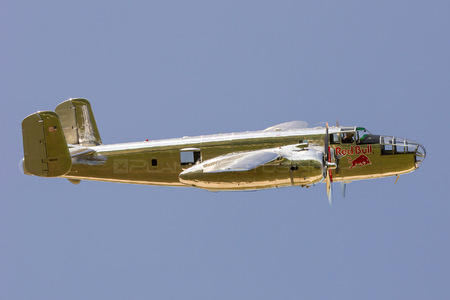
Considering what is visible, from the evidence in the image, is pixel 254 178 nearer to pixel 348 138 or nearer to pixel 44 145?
pixel 348 138

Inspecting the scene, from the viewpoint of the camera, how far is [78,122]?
124ft

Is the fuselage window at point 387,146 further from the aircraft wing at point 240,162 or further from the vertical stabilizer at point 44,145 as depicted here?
the vertical stabilizer at point 44,145

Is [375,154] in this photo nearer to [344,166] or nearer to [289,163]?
[344,166]

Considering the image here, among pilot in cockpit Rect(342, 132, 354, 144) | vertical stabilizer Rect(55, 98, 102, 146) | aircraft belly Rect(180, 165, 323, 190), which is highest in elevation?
vertical stabilizer Rect(55, 98, 102, 146)

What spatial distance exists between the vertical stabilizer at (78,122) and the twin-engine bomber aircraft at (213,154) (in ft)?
5.10

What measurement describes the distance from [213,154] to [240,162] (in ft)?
8.87

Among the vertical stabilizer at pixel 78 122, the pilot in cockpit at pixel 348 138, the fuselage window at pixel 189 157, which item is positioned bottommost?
the fuselage window at pixel 189 157

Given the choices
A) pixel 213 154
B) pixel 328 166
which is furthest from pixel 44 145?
pixel 328 166

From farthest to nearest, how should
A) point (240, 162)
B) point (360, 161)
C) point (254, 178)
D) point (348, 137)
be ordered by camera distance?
point (348, 137), point (360, 161), point (254, 178), point (240, 162)

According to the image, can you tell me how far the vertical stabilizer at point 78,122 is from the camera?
37.6 m

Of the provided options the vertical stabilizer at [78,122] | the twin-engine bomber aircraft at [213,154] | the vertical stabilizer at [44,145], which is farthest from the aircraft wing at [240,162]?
the vertical stabilizer at [78,122]

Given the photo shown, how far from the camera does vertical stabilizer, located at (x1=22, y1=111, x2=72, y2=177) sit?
3447cm

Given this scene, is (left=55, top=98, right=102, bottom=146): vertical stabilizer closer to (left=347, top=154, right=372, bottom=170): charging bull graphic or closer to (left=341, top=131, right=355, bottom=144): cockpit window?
(left=341, top=131, right=355, bottom=144): cockpit window

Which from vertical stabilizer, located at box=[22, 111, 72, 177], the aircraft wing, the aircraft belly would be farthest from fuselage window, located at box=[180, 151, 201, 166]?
vertical stabilizer, located at box=[22, 111, 72, 177]
